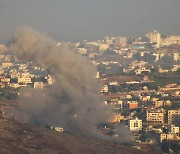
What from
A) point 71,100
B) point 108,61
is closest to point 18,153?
point 71,100

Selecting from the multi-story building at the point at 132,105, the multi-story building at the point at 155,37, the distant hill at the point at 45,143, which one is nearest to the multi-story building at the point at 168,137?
the distant hill at the point at 45,143

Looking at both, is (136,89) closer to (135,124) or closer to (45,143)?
(135,124)

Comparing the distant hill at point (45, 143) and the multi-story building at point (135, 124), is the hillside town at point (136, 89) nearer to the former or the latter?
the multi-story building at point (135, 124)

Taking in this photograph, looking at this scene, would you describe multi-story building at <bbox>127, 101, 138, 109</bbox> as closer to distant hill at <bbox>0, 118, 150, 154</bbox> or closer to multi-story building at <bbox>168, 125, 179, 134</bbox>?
multi-story building at <bbox>168, 125, 179, 134</bbox>

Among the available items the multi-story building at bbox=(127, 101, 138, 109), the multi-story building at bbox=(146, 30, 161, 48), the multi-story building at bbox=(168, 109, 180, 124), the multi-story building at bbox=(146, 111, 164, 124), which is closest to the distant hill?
the multi-story building at bbox=(168, 109, 180, 124)

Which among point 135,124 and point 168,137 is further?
point 135,124

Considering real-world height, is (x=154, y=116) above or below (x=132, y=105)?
below

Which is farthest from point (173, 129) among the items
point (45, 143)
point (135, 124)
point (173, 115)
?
point (45, 143)
